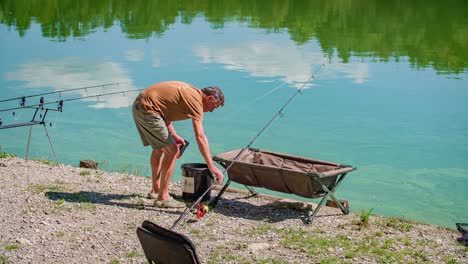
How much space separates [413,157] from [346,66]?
7.34 m

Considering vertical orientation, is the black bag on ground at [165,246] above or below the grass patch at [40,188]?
above

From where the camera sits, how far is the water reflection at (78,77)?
15.4 metres

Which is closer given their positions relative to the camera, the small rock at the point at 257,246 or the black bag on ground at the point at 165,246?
the black bag on ground at the point at 165,246

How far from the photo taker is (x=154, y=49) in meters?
21.4

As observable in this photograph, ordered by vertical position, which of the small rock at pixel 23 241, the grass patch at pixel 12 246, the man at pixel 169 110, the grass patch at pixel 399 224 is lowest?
the grass patch at pixel 399 224

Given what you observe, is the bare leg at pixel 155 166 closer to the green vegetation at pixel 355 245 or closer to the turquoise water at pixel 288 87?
the green vegetation at pixel 355 245

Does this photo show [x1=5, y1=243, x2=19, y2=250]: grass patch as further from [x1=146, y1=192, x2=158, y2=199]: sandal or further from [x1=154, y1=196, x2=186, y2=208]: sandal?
[x1=146, y1=192, x2=158, y2=199]: sandal

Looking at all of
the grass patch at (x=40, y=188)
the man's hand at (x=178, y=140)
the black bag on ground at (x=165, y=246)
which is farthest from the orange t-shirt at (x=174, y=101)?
the black bag on ground at (x=165, y=246)

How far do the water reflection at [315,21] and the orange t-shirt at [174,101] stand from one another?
41.5ft

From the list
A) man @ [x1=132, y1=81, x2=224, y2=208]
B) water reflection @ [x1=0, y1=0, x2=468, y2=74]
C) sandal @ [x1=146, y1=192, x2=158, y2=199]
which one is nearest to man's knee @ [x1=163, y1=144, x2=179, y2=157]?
man @ [x1=132, y1=81, x2=224, y2=208]

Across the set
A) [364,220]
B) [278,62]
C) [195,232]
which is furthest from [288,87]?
[195,232]

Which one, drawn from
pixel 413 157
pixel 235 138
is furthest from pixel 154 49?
pixel 413 157

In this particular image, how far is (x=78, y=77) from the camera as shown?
17.2 m

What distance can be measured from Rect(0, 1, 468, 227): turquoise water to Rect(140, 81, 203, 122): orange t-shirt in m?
3.04
